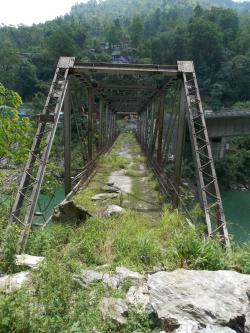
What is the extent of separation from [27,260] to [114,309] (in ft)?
6.87

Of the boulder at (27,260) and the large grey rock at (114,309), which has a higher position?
the boulder at (27,260)

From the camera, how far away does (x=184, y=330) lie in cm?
470

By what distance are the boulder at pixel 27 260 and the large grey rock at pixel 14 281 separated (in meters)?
0.32

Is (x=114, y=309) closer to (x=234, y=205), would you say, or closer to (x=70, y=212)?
(x=70, y=212)

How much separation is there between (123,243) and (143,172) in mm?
12046

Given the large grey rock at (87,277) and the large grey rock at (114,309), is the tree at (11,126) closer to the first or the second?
the large grey rock at (87,277)

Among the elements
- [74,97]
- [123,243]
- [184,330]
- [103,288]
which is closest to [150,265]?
Answer: [123,243]

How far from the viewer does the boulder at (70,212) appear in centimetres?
982

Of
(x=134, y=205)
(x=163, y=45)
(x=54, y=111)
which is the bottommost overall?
(x=134, y=205)

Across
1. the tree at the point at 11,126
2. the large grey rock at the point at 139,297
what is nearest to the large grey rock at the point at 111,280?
the large grey rock at the point at 139,297

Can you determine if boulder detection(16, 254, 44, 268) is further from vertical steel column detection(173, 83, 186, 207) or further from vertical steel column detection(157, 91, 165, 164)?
vertical steel column detection(157, 91, 165, 164)

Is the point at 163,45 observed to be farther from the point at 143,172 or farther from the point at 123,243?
the point at 123,243

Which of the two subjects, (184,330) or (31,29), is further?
(31,29)

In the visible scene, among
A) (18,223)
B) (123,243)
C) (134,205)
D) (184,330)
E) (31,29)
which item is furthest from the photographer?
(31,29)
